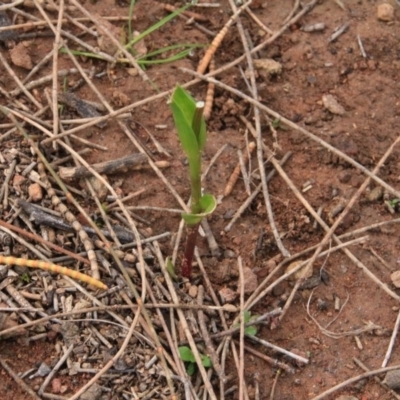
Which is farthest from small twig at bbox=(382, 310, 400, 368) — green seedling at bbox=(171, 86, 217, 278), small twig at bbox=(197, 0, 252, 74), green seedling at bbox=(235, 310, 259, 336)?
small twig at bbox=(197, 0, 252, 74)

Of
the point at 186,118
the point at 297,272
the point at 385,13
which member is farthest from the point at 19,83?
the point at 385,13

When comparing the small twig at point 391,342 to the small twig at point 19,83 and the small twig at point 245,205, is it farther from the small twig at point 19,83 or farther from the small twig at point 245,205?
the small twig at point 19,83

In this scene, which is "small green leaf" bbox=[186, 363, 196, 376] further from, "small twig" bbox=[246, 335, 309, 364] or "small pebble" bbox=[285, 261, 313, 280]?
"small pebble" bbox=[285, 261, 313, 280]

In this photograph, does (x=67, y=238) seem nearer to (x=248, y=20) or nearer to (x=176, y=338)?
(x=176, y=338)

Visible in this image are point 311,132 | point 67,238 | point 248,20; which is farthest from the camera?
point 248,20

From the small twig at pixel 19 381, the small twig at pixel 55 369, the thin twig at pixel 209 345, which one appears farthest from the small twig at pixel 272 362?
the small twig at pixel 19 381

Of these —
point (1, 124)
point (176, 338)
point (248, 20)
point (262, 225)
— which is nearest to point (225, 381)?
point (176, 338)
